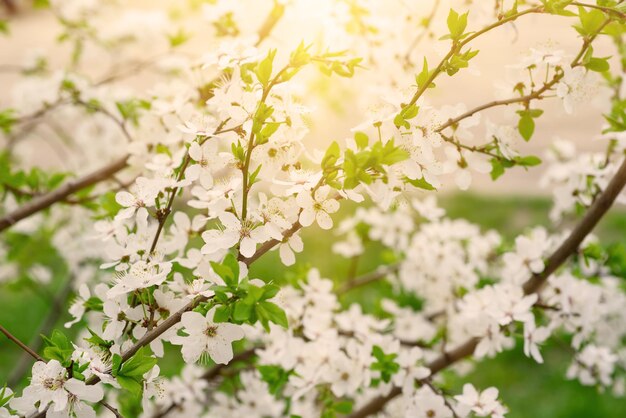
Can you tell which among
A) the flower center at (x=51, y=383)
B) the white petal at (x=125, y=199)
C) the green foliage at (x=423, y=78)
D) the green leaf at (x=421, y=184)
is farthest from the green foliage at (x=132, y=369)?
the green foliage at (x=423, y=78)

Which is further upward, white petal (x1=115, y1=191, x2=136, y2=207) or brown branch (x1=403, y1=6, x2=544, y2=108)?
brown branch (x1=403, y1=6, x2=544, y2=108)

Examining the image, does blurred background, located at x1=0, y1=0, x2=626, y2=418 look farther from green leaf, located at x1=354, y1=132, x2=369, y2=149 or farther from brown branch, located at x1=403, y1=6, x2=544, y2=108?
green leaf, located at x1=354, y1=132, x2=369, y2=149

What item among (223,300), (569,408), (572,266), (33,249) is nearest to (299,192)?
(223,300)

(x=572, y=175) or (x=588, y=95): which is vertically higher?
(x=588, y=95)

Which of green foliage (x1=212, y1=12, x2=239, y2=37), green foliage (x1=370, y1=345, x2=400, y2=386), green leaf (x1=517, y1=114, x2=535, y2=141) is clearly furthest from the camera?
green foliage (x1=212, y1=12, x2=239, y2=37)

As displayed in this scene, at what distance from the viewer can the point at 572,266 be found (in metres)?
2.50

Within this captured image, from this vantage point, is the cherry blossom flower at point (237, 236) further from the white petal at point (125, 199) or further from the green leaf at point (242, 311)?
the white petal at point (125, 199)

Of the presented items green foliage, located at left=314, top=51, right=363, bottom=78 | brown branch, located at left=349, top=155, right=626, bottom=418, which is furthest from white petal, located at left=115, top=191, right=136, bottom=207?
brown branch, located at left=349, top=155, right=626, bottom=418

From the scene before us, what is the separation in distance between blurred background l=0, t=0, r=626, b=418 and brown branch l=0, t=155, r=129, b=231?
2.47 feet

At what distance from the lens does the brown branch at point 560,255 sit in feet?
6.23

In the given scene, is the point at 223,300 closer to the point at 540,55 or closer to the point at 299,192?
the point at 299,192

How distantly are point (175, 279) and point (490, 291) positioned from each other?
3.17 ft

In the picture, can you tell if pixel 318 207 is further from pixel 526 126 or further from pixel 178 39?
pixel 178 39

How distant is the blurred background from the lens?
3871mm
